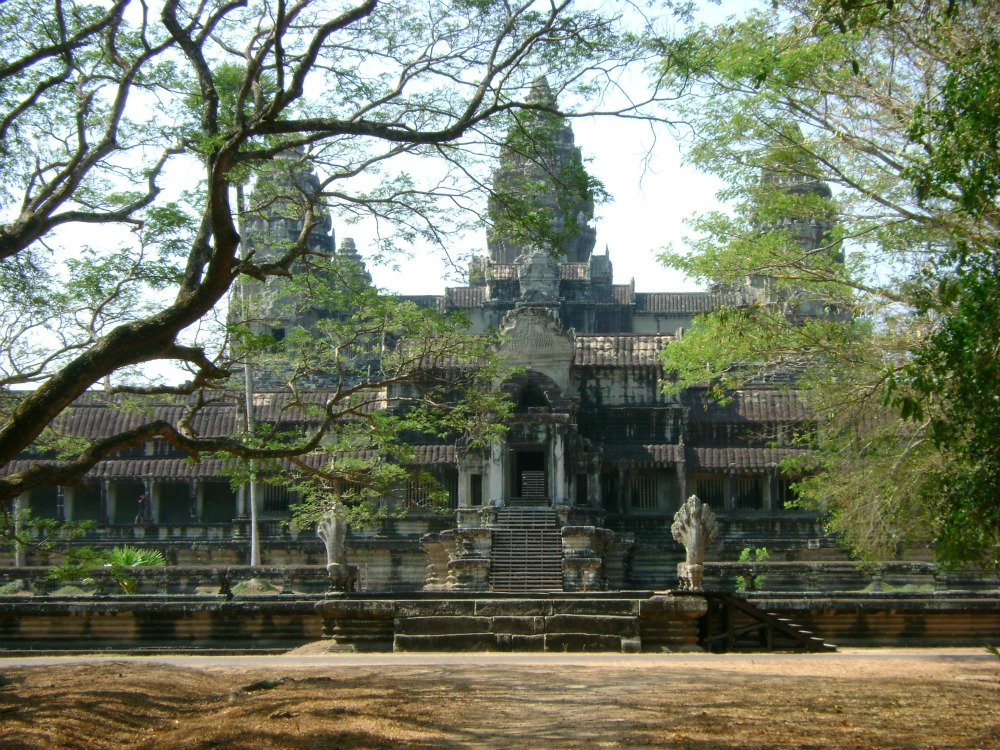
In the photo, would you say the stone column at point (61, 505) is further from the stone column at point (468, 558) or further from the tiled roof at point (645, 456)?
the tiled roof at point (645, 456)

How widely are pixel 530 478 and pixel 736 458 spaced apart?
5411mm

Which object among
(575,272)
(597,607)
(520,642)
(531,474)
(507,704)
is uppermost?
(575,272)

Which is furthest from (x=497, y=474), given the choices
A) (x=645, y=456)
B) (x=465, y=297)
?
(x=465, y=297)

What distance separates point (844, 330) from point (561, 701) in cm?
830

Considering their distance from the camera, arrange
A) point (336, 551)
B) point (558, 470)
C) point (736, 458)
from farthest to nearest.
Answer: point (736, 458), point (558, 470), point (336, 551)

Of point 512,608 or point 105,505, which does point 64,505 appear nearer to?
point 105,505

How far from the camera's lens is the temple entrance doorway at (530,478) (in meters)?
29.9

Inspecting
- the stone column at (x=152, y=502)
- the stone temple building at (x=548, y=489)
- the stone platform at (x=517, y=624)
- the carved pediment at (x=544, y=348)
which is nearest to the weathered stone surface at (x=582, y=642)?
the stone platform at (x=517, y=624)

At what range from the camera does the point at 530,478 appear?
31.3m

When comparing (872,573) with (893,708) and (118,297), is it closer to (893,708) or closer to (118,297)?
(893,708)

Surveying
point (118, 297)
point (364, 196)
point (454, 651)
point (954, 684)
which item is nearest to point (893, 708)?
point (954, 684)

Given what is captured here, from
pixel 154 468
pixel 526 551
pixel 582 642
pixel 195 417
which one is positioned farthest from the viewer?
pixel 195 417

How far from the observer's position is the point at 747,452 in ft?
103

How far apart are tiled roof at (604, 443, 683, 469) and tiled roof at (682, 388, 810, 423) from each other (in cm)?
177
